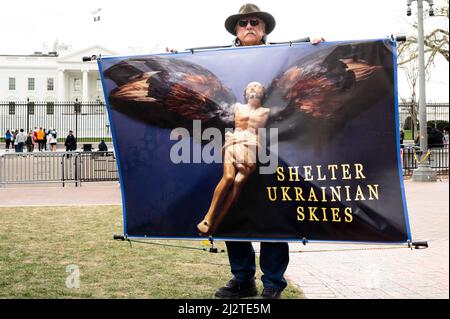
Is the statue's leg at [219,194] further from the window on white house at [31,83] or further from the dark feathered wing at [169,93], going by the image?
the window on white house at [31,83]

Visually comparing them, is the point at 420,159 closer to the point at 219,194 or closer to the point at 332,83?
the point at 332,83

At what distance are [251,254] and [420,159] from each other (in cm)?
1442

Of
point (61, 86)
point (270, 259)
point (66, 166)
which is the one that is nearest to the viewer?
point (270, 259)

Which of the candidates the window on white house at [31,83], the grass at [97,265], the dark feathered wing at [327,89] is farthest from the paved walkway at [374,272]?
the window on white house at [31,83]

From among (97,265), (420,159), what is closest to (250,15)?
(97,265)

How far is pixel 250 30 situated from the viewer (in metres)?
4.16

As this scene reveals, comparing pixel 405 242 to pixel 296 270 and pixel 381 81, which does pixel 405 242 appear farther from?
pixel 296 270

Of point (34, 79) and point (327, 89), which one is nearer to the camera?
point (327, 89)

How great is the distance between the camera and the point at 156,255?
20.3 ft

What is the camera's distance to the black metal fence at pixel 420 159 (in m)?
17.7

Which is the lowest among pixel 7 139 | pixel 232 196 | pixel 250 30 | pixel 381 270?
pixel 381 270

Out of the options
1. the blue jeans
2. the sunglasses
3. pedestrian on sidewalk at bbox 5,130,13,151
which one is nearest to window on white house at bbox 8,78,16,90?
pedestrian on sidewalk at bbox 5,130,13,151

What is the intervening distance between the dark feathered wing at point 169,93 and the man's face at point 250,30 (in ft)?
1.53
